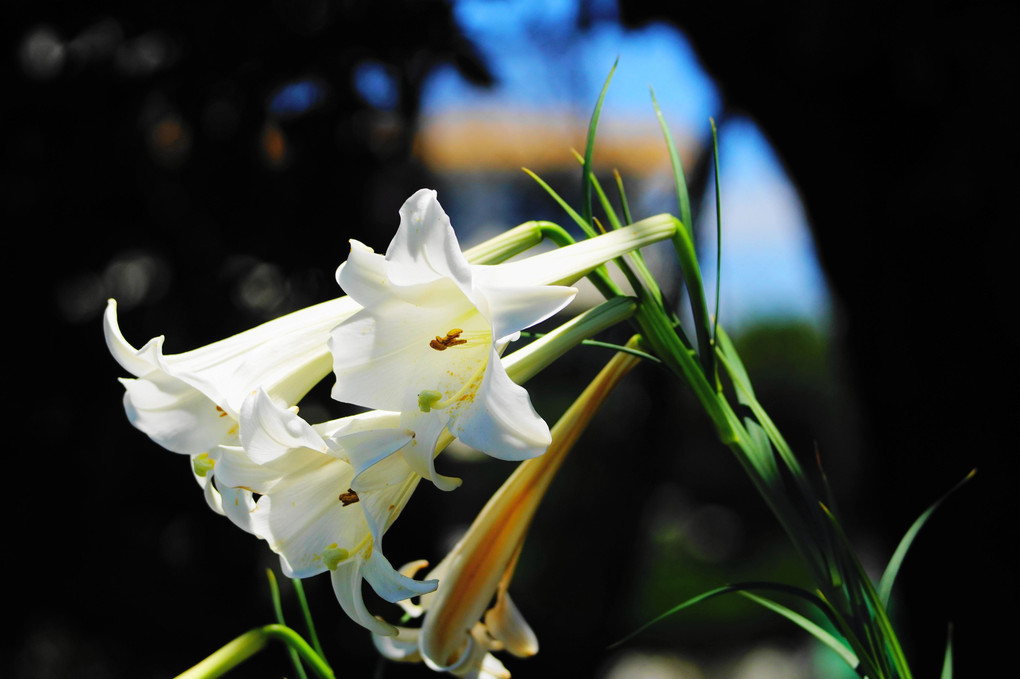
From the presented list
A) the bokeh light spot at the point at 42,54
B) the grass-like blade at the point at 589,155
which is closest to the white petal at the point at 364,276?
the grass-like blade at the point at 589,155

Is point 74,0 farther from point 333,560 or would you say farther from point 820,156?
point 820,156

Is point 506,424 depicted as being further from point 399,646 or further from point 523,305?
point 399,646

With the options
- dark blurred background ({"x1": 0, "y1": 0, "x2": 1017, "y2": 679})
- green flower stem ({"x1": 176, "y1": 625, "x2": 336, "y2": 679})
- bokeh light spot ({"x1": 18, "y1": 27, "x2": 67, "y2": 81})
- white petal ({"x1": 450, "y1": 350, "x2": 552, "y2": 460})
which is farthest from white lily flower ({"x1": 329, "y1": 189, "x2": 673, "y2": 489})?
bokeh light spot ({"x1": 18, "y1": 27, "x2": 67, "y2": 81})

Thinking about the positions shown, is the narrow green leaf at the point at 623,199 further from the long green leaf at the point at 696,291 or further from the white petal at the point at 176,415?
the white petal at the point at 176,415

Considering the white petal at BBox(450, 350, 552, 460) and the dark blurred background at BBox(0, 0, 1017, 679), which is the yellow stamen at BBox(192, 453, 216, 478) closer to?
the white petal at BBox(450, 350, 552, 460)

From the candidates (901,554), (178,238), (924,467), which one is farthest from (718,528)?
(901,554)

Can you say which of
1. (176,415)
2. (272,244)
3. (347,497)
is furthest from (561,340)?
(272,244)
